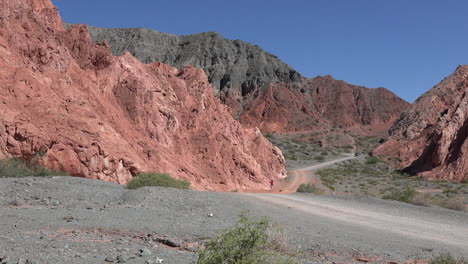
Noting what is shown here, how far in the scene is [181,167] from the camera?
23344 mm

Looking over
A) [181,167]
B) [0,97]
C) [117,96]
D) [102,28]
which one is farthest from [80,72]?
[102,28]

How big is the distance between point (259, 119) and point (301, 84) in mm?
28030

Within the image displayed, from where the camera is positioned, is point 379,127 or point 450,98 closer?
point 450,98

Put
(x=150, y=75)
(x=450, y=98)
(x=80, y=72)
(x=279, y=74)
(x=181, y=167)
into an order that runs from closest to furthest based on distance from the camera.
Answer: (x=80, y=72)
(x=181, y=167)
(x=150, y=75)
(x=450, y=98)
(x=279, y=74)

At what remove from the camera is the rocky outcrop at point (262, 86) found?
10100cm

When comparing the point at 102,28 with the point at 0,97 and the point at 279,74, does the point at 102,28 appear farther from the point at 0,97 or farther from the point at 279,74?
the point at 0,97

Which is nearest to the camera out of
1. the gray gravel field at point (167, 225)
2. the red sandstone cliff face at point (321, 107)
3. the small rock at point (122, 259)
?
the small rock at point (122, 259)

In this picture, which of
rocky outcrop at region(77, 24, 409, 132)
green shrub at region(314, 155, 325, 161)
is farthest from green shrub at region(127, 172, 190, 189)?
rocky outcrop at region(77, 24, 409, 132)

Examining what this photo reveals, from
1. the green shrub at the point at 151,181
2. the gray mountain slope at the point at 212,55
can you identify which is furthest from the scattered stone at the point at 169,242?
the gray mountain slope at the point at 212,55

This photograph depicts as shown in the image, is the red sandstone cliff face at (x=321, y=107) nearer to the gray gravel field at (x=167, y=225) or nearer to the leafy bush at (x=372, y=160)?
the leafy bush at (x=372, y=160)

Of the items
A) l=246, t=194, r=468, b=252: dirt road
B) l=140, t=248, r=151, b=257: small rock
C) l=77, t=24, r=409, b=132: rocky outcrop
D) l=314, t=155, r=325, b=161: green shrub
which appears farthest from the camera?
l=77, t=24, r=409, b=132: rocky outcrop

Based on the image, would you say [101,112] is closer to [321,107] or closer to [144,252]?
[144,252]

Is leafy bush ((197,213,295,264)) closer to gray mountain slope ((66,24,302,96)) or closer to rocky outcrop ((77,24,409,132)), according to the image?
rocky outcrop ((77,24,409,132))

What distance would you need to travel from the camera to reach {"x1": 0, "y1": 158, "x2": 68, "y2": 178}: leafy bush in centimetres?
1489
